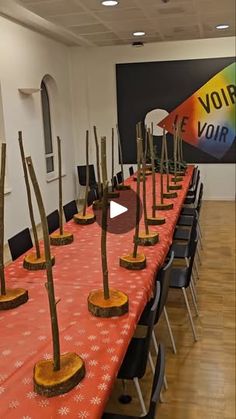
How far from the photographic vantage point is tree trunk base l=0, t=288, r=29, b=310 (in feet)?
6.33

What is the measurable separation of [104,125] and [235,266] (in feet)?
14.2

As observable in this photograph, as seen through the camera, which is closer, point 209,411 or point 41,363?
point 41,363

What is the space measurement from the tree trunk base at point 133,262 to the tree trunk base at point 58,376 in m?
0.94

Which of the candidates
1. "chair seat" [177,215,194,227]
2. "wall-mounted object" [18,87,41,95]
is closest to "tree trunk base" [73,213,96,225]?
"chair seat" [177,215,194,227]

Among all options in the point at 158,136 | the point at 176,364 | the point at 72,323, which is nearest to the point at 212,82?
the point at 158,136

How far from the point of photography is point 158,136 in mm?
7688

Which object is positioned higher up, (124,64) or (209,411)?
(124,64)

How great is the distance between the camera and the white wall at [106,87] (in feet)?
24.2

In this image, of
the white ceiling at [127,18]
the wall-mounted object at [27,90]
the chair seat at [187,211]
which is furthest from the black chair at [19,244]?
the wall-mounted object at [27,90]

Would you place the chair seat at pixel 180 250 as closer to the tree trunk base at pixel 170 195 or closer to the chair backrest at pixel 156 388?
the tree trunk base at pixel 170 195

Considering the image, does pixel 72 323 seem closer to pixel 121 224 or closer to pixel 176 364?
pixel 176 364

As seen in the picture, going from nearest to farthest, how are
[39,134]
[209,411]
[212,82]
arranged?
1. [209,411]
2. [39,134]
3. [212,82]

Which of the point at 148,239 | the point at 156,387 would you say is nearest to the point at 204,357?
the point at 148,239

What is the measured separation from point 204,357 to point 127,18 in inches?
159
